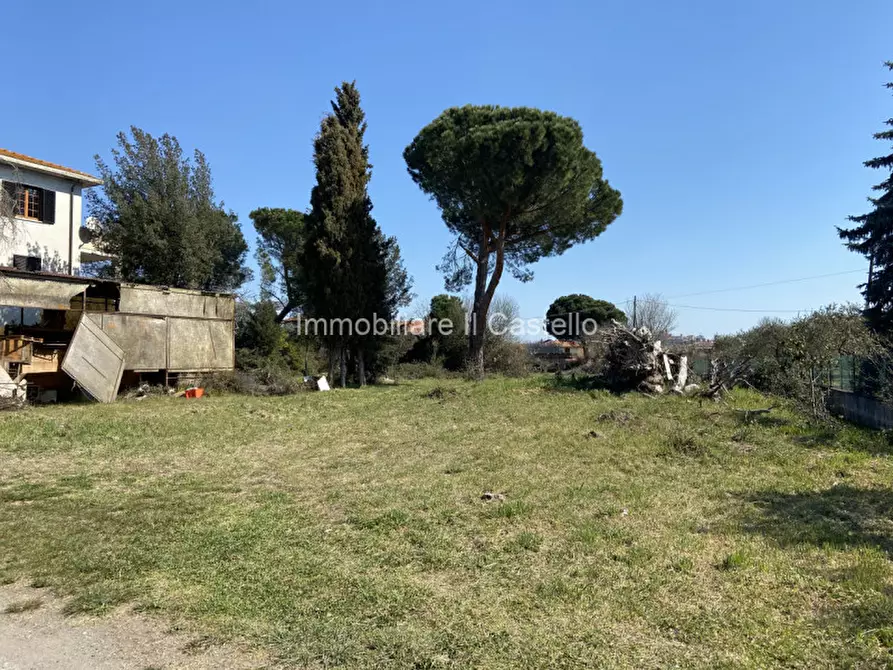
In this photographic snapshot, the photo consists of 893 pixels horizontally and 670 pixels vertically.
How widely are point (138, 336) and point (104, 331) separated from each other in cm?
93

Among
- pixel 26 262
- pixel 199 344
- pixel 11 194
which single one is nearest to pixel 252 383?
pixel 199 344

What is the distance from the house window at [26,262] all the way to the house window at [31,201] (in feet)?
4.26

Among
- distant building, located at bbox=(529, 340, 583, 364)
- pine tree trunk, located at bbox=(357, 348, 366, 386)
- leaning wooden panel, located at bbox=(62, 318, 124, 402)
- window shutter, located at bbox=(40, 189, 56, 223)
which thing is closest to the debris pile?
pine tree trunk, located at bbox=(357, 348, 366, 386)

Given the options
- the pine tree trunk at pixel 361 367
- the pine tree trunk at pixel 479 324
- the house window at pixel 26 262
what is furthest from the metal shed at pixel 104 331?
the pine tree trunk at pixel 479 324

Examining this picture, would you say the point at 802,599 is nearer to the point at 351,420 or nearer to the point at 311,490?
the point at 311,490

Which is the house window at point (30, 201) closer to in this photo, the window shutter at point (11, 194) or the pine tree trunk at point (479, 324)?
the window shutter at point (11, 194)

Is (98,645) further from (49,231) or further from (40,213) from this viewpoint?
(40,213)

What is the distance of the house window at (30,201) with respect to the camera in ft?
58.3

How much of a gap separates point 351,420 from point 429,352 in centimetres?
1627

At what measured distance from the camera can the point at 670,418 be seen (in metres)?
10.2

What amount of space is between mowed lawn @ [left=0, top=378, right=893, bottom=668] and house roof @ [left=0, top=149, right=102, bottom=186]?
12.1m

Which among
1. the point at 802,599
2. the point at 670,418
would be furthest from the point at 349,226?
the point at 802,599

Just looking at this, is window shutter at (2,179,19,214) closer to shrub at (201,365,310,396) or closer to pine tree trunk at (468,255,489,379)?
shrub at (201,365,310,396)

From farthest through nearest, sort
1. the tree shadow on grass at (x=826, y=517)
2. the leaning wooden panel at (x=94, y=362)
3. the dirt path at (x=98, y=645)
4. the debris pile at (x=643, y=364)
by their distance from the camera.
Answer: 1. the debris pile at (x=643, y=364)
2. the leaning wooden panel at (x=94, y=362)
3. the tree shadow on grass at (x=826, y=517)
4. the dirt path at (x=98, y=645)
